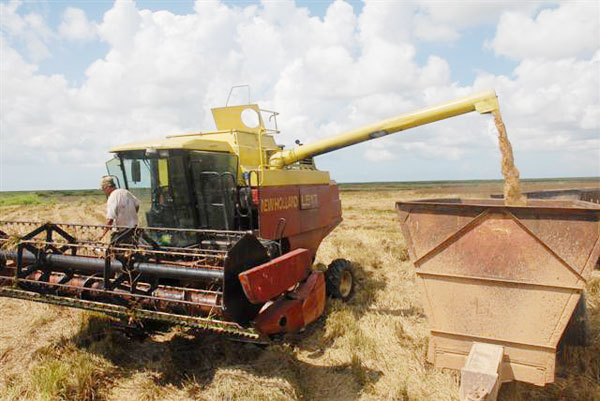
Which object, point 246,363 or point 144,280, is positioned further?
point 144,280

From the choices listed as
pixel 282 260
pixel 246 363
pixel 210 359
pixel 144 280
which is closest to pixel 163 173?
pixel 144 280

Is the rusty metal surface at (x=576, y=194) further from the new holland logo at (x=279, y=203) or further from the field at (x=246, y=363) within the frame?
the new holland logo at (x=279, y=203)

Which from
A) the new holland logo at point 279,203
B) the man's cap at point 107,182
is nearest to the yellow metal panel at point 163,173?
the man's cap at point 107,182

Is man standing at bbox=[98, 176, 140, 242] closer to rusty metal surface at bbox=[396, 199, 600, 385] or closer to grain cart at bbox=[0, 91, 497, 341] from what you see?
grain cart at bbox=[0, 91, 497, 341]

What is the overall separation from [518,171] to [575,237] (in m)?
1.37

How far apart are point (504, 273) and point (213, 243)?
3.21 m

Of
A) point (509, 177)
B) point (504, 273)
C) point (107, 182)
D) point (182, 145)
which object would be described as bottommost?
point (504, 273)

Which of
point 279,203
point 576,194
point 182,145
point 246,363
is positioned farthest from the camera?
point 576,194

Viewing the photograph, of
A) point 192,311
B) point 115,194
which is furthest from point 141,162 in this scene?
point 192,311

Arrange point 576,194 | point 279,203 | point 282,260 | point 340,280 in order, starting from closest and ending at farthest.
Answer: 1. point 282,260
2. point 279,203
3. point 340,280
4. point 576,194

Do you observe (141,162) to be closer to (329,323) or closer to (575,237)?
(329,323)

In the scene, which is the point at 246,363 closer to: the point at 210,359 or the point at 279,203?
the point at 210,359

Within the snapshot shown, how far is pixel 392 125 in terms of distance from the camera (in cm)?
569

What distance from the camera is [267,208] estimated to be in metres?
5.59
